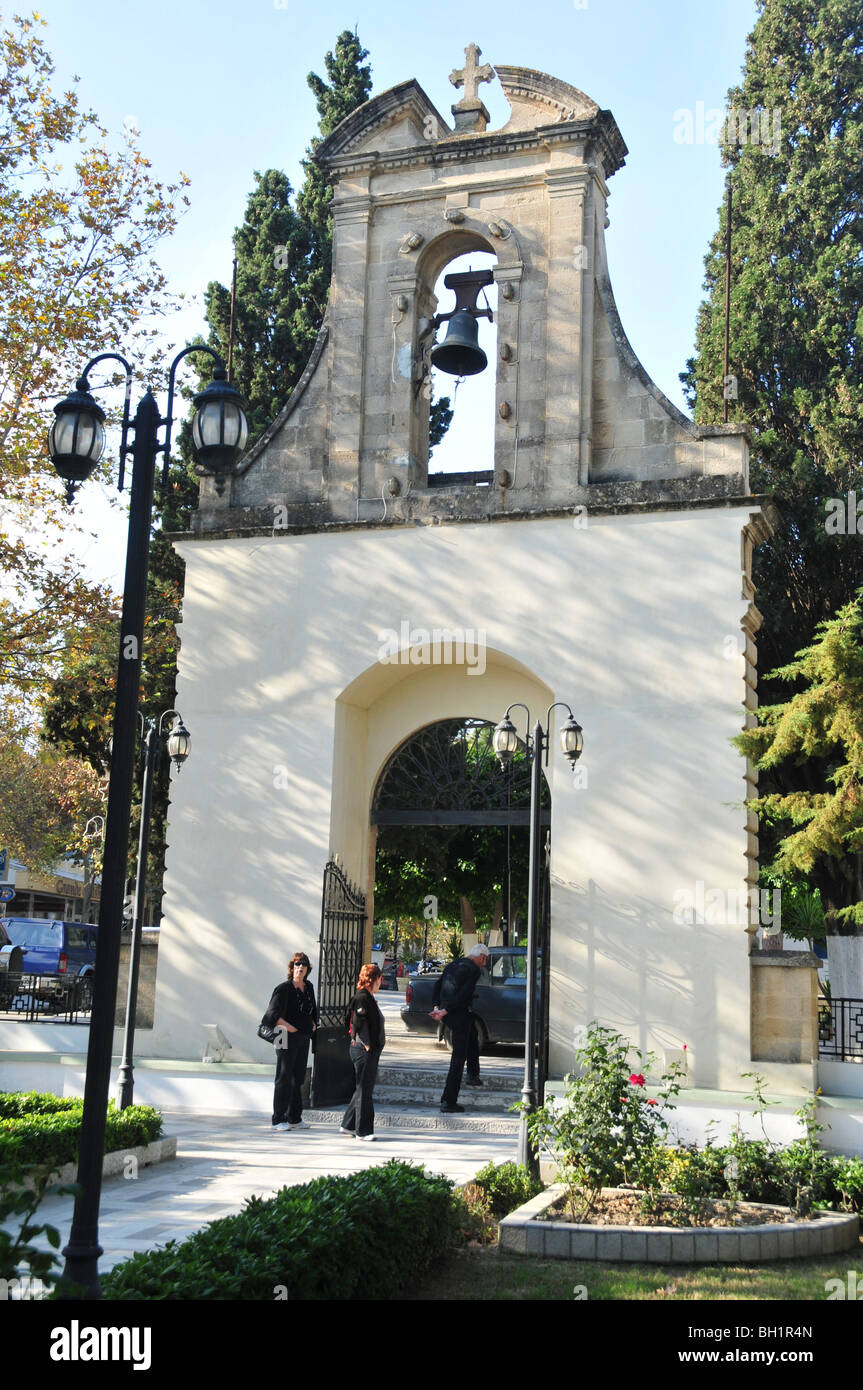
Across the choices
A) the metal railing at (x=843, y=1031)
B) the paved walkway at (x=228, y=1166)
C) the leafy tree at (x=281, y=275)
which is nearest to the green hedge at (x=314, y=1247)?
the paved walkway at (x=228, y=1166)

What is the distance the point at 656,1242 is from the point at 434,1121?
5.55m

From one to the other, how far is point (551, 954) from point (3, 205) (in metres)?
13.1

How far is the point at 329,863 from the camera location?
1495 centimetres

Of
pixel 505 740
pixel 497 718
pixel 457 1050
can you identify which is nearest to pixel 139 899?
pixel 457 1050

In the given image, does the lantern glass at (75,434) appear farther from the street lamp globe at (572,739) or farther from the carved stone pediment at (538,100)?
the carved stone pediment at (538,100)

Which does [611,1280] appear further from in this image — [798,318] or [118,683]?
[798,318]

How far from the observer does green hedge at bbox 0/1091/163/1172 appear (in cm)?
935

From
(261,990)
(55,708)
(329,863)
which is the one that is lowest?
(261,990)

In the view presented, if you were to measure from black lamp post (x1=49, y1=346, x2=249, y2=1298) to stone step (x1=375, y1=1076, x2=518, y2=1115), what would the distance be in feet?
25.5

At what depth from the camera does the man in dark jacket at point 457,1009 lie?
13.3 m

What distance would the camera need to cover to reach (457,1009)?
13.6m

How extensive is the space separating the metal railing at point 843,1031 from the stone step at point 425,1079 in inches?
138
